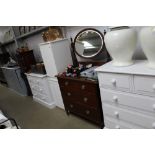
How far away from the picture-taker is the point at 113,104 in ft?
5.08

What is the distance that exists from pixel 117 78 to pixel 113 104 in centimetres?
32

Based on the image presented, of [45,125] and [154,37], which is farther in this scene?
[45,125]

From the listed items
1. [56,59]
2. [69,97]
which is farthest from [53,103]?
[56,59]

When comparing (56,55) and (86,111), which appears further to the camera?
(56,55)

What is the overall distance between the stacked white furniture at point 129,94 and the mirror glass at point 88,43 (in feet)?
1.96

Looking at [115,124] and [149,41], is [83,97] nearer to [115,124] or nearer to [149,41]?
[115,124]

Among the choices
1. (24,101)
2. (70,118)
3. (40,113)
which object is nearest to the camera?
(70,118)

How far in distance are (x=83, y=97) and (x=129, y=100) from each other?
659 millimetres

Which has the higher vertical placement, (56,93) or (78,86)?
(78,86)

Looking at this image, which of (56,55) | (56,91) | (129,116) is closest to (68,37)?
(56,55)

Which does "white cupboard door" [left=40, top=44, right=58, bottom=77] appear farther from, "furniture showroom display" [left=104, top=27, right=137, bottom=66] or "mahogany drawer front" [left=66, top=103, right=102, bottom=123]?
"furniture showroom display" [left=104, top=27, right=137, bottom=66]

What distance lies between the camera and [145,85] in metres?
1.21

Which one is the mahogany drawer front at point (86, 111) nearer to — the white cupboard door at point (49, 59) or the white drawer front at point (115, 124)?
the white drawer front at point (115, 124)

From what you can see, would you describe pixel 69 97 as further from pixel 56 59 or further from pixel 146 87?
pixel 146 87
